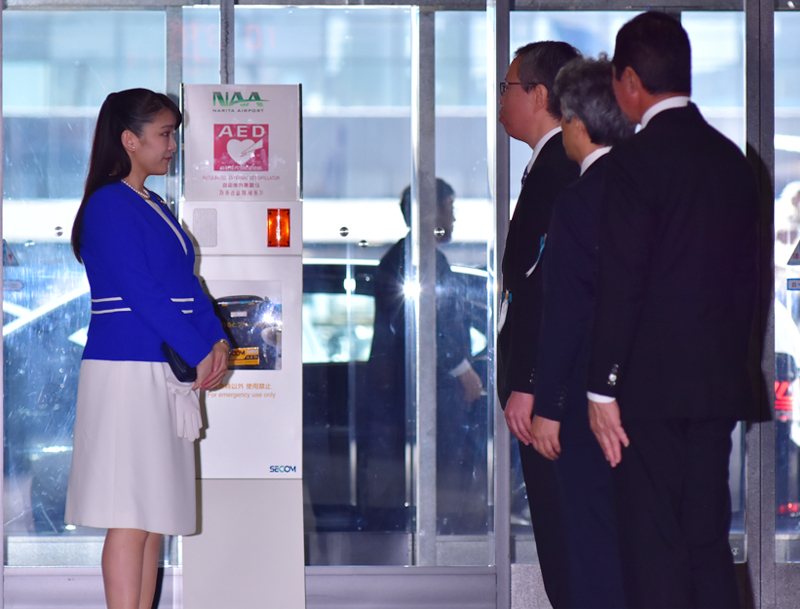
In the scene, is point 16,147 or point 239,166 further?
point 16,147

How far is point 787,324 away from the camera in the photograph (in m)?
3.37

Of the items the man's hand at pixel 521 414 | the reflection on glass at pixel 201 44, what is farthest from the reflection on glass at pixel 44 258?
the man's hand at pixel 521 414

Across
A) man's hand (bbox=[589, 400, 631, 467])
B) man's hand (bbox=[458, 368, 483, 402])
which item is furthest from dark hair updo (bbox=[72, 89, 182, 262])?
man's hand (bbox=[458, 368, 483, 402])

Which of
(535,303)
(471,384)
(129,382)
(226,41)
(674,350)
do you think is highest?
(226,41)

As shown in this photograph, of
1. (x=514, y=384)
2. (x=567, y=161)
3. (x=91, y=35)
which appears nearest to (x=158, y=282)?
(x=514, y=384)

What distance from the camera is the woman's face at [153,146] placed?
2.41 metres

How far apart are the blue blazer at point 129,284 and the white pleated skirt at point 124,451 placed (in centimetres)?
6

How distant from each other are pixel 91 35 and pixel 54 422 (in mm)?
1640

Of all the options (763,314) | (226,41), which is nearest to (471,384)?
(763,314)

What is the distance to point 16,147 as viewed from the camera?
11.2 feet

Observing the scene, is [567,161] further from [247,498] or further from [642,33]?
[247,498]

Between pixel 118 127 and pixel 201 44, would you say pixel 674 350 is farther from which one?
pixel 201 44

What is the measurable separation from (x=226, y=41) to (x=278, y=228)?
923 mm

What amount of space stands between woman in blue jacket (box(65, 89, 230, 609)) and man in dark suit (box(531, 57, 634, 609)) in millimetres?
999
